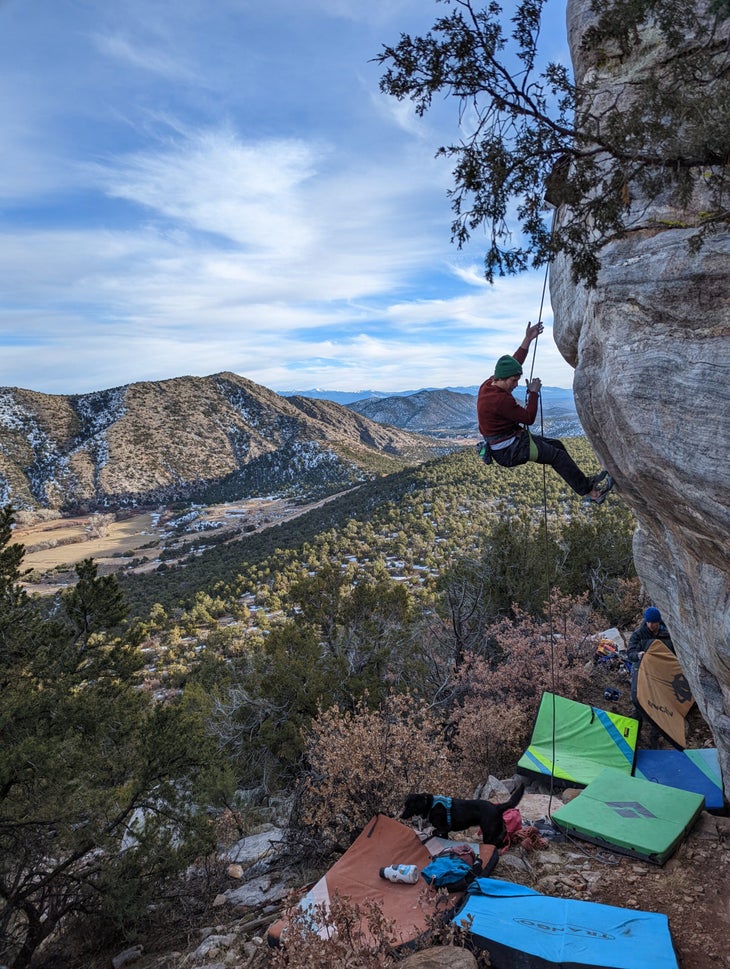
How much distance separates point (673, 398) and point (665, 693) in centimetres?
748

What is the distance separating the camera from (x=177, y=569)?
250 feet

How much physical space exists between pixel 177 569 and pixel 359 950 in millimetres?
76767

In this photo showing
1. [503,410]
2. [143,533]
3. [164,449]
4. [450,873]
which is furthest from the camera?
[164,449]

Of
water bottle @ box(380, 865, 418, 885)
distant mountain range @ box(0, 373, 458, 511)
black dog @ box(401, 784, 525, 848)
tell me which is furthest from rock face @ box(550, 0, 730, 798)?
distant mountain range @ box(0, 373, 458, 511)

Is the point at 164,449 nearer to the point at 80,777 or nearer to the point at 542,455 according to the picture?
the point at 80,777

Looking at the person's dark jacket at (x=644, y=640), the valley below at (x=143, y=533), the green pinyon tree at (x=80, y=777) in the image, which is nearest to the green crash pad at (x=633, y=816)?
the person's dark jacket at (x=644, y=640)

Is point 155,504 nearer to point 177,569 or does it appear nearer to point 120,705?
point 177,569

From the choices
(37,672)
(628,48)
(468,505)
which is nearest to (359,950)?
(37,672)

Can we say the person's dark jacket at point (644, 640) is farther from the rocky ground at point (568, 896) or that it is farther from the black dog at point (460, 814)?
the black dog at point (460, 814)

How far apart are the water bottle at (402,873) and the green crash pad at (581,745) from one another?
11.8 feet

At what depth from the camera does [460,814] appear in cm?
717

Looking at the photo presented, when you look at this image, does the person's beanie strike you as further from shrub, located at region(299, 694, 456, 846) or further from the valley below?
the valley below

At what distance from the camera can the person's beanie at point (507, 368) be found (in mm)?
6672

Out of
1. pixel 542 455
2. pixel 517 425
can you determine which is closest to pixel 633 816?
pixel 542 455
